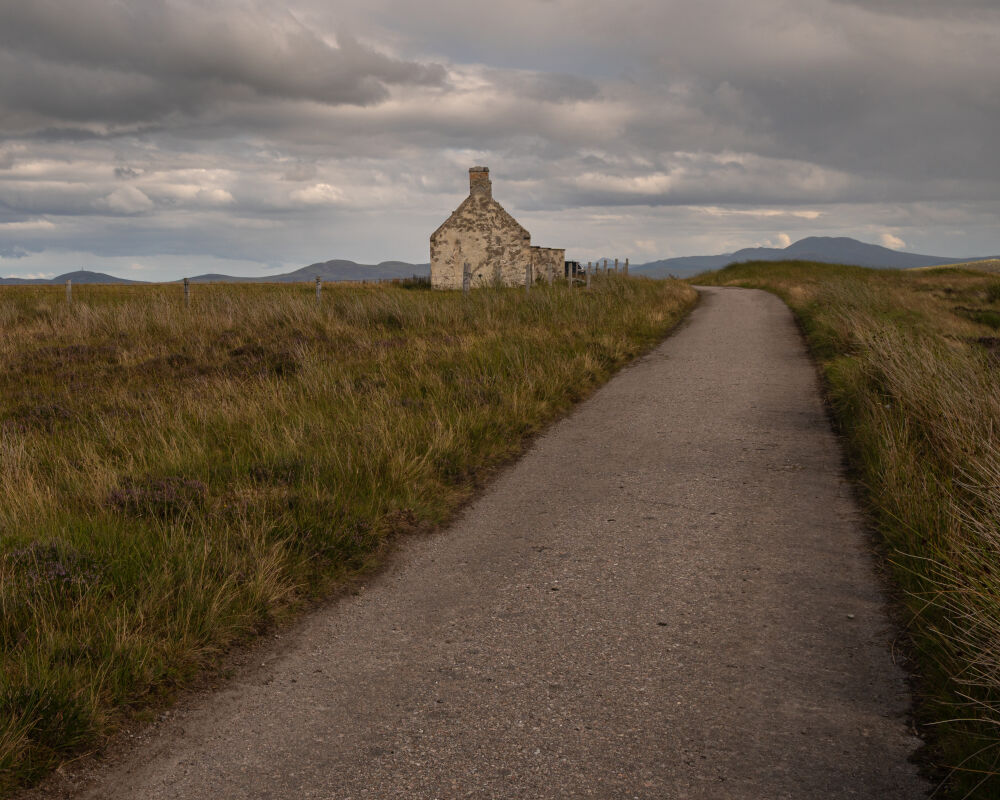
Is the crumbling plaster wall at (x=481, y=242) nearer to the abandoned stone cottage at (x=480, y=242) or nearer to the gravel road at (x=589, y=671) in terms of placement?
the abandoned stone cottage at (x=480, y=242)

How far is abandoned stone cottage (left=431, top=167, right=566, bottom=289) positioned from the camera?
3631cm

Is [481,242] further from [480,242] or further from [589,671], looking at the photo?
[589,671]

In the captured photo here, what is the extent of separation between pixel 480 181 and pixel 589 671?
3482cm

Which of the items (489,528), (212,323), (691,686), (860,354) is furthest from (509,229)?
(691,686)

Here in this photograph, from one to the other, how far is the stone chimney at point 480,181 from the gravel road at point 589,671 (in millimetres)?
31457

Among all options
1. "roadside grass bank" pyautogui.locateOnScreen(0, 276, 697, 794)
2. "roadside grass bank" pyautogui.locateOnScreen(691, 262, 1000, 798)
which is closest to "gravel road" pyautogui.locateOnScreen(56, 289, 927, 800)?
"roadside grass bank" pyautogui.locateOnScreen(691, 262, 1000, 798)

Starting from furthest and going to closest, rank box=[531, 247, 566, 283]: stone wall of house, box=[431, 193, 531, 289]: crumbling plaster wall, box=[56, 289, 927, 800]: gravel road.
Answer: box=[531, 247, 566, 283]: stone wall of house, box=[431, 193, 531, 289]: crumbling plaster wall, box=[56, 289, 927, 800]: gravel road

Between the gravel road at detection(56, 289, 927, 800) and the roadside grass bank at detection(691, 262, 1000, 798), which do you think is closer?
the gravel road at detection(56, 289, 927, 800)

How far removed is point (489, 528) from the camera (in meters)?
6.05

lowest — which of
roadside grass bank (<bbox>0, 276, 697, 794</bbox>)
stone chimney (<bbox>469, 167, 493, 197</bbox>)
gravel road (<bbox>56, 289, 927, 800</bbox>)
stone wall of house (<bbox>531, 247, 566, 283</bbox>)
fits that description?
gravel road (<bbox>56, 289, 927, 800</bbox>)

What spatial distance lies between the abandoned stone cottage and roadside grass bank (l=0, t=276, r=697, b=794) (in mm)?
21390

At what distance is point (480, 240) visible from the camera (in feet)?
120

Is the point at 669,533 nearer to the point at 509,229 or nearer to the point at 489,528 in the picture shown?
the point at 489,528

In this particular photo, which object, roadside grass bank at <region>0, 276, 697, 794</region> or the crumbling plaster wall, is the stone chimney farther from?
roadside grass bank at <region>0, 276, 697, 794</region>
